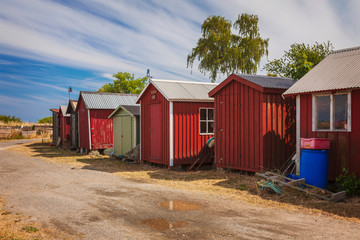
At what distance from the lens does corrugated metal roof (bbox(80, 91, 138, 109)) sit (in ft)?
70.0

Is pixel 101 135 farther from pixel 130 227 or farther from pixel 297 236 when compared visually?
pixel 297 236

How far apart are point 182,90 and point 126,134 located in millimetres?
4879

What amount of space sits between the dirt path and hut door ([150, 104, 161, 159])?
15.1ft

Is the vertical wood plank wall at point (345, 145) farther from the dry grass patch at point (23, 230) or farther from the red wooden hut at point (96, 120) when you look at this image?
the red wooden hut at point (96, 120)

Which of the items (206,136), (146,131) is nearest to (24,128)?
(146,131)

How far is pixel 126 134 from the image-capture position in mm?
17688

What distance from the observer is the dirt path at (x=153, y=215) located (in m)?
5.28

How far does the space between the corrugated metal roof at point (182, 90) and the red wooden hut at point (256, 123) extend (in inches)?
84.4

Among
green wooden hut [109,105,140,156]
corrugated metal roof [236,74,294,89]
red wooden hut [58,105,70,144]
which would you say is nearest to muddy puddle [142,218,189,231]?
corrugated metal roof [236,74,294,89]

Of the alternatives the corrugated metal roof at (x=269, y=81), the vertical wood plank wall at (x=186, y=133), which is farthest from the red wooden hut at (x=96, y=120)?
the corrugated metal roof at (x=269, y=81)

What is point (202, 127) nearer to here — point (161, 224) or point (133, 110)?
point (133, 110)

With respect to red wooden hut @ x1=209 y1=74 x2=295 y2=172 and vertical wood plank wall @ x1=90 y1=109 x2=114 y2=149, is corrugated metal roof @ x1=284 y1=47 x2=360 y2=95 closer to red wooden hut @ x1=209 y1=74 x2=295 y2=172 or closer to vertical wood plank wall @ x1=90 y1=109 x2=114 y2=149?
red wooden hut @ x1=209 y1=74 x2=295 y2=172

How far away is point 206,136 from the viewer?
14.3 m

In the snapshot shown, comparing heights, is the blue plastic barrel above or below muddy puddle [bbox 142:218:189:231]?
above
